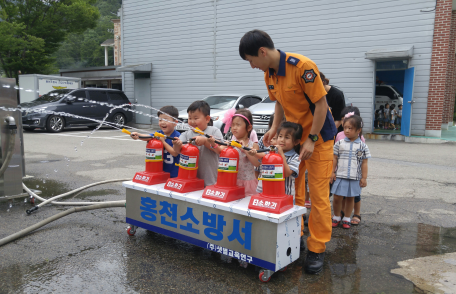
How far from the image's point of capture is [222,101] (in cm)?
1263

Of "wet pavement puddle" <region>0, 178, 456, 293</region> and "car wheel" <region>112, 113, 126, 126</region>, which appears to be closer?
"wet pavement puddle" <region>0, 178, 456, 293</region>

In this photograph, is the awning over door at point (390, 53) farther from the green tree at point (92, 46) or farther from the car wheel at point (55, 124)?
the green tree at point (92, 46)

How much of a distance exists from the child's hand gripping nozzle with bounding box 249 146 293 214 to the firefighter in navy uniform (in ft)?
0.94

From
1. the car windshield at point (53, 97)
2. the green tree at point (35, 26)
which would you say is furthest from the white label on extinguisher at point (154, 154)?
the green tree at point (35, 26)

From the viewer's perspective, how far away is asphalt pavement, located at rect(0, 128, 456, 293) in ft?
9.12

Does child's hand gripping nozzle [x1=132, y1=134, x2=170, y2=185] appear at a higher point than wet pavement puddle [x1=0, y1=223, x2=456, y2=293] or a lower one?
higher

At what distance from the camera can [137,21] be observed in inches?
767

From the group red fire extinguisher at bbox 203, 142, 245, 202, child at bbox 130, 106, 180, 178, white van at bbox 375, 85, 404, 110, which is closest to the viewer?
red fire extinguisher at bbox 203, 142, 245, 202


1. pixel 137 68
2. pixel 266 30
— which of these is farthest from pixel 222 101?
pixel 137 68

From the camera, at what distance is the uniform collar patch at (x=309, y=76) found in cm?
282

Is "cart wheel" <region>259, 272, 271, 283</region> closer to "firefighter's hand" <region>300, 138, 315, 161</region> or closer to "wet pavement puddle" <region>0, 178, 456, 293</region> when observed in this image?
"wet pavement puddle" <region>0, 178, 456, 293</region>

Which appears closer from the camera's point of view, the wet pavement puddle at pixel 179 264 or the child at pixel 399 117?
the wet pavement puddle at pixel 179 264

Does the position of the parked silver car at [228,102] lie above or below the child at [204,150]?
above

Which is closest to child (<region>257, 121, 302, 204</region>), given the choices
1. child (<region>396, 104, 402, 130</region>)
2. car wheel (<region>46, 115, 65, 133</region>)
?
car wheel (<region>46, 115, 65, 133</region>)
